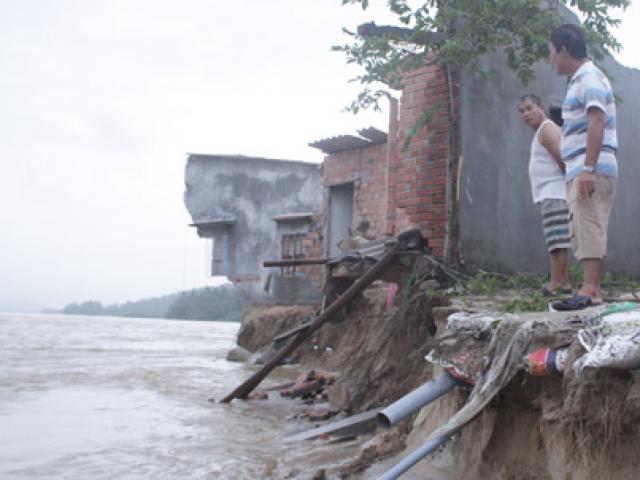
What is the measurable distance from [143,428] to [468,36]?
A: 4471mm

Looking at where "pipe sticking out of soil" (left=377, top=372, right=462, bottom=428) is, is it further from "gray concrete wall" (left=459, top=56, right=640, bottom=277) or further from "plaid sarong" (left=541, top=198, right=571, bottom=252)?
"gray concrete wall" (left=459, top=56, right=640, bottom=277)

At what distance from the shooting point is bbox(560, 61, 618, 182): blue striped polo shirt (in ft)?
11.2

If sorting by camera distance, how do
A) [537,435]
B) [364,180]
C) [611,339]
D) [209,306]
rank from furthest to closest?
[209,306], [364,180], [537,435], [611,339]

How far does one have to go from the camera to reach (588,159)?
3.36 m

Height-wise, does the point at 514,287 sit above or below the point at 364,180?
below

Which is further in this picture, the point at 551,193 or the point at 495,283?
the point at 495,283

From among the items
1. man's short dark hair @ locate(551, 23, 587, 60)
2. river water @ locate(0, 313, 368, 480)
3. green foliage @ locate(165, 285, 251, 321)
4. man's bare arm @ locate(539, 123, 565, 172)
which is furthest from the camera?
green foliage @ locate(165, 285, 251, 321)

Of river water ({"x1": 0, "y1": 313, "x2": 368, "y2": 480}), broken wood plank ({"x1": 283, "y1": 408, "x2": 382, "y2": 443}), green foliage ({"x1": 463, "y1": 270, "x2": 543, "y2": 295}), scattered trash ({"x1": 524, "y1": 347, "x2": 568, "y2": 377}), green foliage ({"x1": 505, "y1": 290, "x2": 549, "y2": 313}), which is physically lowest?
river water ({"x1": 0, "y1": 313, "x2": 368, "y2": 480})

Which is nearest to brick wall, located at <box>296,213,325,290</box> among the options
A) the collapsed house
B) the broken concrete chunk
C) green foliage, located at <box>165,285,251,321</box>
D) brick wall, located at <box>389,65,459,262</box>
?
the collapsed house

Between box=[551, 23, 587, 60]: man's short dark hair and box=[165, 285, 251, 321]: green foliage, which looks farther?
box=[165, 285, 251, 321]: green foliage

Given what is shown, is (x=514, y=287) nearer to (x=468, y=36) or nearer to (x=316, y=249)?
(x=468, y=36)

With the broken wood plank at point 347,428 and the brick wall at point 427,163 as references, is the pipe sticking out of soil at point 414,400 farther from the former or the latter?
the brick wall at point 427,163

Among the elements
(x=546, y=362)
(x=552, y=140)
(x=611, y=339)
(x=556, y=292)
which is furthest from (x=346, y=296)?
(x=611, y=339)

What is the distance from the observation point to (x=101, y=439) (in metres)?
4.70
